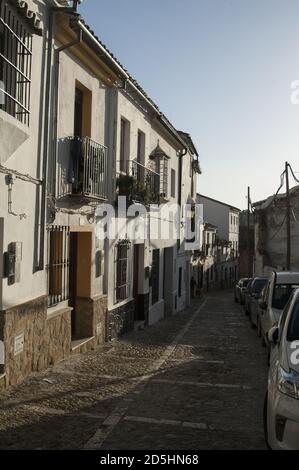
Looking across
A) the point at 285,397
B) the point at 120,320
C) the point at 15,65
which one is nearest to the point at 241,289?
the point at 120,320

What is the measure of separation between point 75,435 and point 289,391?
220 cm

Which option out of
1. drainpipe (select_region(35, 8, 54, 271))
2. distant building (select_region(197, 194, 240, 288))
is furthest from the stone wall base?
distant building (select_region(197, 194, 240, 288))

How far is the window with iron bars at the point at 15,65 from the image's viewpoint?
6.56m

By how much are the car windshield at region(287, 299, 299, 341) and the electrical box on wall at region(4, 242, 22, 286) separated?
356cm

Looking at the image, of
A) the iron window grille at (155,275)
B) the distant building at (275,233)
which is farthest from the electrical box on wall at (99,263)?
the distant building at (275,233)

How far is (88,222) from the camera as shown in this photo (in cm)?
1012

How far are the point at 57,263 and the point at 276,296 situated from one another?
15.4 ft

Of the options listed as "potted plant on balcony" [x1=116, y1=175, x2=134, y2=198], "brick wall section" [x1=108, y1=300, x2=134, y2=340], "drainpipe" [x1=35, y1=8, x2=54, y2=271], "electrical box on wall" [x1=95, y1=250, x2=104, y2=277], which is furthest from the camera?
"potted plant on balcony" [x1=116, y1=175, x2=134, y2=198]

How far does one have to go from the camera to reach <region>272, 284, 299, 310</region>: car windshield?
10481 millimetres

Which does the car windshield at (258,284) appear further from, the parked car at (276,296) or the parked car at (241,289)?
the parked car at (241,289)

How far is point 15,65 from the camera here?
694cm

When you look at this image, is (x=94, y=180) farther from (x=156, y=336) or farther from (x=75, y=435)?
(x=75, y=435)

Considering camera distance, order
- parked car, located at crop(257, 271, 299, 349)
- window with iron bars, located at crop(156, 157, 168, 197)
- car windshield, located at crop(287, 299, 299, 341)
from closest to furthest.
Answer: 1. car windshield, located at crop(287, 299, 299, 341)
2. parked car, located at crop(257, 271, 299, 349)
3. window with iron bars, located at crop(156, 157, 168, 197)

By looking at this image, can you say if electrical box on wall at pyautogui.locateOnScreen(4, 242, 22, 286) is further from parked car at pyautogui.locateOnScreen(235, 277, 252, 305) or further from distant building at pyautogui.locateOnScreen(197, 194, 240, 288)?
distant building at pyautogui.locateOnScreen(197, 194, 240, 288)
